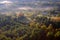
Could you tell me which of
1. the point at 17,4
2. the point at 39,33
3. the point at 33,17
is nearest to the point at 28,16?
the point at 33,17

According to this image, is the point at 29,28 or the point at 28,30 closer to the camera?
the point at 28,30

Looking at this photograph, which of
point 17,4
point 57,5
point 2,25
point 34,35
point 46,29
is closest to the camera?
point 34,35

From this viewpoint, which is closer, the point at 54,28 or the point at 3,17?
the point at 54,28

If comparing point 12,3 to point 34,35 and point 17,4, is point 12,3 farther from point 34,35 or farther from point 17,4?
point 34,35

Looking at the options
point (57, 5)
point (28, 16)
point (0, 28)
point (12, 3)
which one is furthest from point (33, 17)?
point (12, 3)

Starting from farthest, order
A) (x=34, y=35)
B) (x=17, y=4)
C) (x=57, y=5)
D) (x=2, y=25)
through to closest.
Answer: (x=17, y=4), (x=57, y=5), (x=2, y=25), (x=34, y=35)

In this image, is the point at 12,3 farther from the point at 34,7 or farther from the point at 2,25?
the point at 2,25
